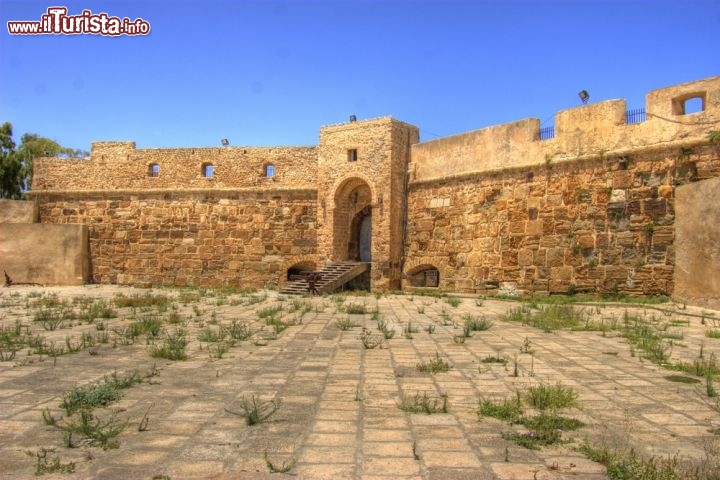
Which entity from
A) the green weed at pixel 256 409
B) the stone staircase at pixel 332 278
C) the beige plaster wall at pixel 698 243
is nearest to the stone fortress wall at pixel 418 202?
the beige plaster wall at pixel 698 243

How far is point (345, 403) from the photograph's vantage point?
4.14 meters

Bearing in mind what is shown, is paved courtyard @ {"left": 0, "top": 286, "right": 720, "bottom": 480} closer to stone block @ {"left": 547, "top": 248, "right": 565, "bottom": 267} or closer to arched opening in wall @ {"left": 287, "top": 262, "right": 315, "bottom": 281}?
stone block @ {"left": 547, "top": 248, "right": 565, "bottom": 267}

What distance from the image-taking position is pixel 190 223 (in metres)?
20.0

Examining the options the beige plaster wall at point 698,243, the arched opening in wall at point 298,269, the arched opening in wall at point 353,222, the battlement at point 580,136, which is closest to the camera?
the beige plaster wall at point 698,243

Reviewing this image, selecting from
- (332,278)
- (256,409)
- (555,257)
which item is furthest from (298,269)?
(256,409)

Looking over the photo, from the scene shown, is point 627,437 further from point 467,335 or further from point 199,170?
point 199,170

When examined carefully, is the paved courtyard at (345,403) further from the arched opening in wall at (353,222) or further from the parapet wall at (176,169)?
the parapet wall at (176,169)

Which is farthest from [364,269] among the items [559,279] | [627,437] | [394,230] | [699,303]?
[627,437]

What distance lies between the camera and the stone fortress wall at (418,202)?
12180 millimetres

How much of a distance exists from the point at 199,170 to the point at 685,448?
18854 millimetres

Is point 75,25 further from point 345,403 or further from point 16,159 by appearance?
point 16,159

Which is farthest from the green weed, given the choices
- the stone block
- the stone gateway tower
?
the stone gateway tower

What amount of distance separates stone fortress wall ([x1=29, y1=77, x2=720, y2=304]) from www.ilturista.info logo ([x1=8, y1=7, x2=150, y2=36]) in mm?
6487

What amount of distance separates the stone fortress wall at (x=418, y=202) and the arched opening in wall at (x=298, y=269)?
0.46ft
